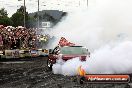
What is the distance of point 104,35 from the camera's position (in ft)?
117

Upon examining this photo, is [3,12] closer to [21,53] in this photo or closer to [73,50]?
[21,53]

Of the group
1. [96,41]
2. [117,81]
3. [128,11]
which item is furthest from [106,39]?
[117,81]

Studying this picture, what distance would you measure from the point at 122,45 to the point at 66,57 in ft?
26.4

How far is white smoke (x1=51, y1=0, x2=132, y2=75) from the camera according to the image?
1327 centimetres

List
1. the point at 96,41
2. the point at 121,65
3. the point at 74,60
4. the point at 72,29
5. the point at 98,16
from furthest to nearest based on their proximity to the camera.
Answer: the point at 72,29
the point at 96,41
the point at 98,16
the point at 74,60
the point at 121,65

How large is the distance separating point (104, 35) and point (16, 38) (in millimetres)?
8758

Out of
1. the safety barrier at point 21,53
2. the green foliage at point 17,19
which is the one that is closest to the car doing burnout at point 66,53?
the safety barrier at point 21,53

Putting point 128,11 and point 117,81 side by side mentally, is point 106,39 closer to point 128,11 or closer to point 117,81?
point 128,11

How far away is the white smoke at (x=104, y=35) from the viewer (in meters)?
13.3

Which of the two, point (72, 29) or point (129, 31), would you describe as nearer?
point (129, 31)

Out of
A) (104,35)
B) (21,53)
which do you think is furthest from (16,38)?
(104,35)

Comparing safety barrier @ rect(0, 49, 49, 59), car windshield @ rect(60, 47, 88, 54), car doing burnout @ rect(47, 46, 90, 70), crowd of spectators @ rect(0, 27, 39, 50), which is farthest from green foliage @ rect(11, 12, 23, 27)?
car windshield @ rect(60, 47, 88, 54)

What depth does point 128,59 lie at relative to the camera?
13.0 metres

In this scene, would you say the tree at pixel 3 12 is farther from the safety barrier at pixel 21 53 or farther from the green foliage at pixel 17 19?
the safety barrier at pixel 21 53
